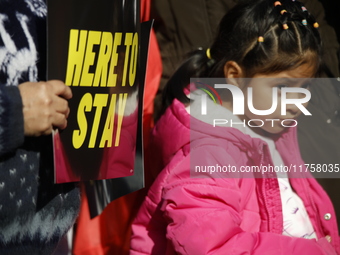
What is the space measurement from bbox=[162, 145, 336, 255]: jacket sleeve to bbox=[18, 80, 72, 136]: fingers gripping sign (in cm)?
45

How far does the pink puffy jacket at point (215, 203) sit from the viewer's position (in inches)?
49.6

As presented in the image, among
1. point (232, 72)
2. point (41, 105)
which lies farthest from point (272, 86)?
point (41, 105)

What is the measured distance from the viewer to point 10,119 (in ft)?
2.94

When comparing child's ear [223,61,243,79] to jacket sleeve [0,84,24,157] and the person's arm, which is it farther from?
jacket sleeve [0,84,24,157]

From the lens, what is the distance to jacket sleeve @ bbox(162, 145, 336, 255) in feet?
4.09

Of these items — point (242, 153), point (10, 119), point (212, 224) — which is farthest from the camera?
point (242, 153)

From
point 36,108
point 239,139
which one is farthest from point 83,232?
point 36,108

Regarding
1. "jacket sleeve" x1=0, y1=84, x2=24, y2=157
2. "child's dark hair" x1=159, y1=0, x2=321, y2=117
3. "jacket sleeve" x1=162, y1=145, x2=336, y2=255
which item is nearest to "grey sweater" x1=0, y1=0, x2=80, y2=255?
"jacket sleeve" x1=0, y1=84, x2=24, y2=157

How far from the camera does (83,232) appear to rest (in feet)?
5.80

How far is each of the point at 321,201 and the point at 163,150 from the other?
525 millimetres

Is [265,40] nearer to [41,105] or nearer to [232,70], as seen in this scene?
[232,70]

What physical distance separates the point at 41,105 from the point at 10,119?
7 cm

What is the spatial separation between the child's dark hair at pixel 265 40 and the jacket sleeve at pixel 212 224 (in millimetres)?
346

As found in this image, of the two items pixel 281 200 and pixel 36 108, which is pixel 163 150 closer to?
pixel 281 200
